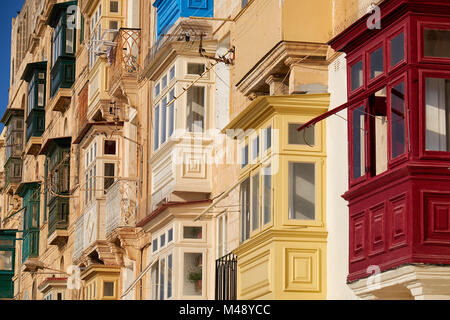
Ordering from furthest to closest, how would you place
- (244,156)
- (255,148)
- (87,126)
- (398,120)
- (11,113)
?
(11,113) < (87,126) < (244,156) < (255,148) < (398,120)

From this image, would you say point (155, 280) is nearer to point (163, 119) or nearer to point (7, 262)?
point (163, 119)

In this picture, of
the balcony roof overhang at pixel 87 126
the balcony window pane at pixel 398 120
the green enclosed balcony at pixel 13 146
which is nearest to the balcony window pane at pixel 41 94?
the green enclosed balcony at pixel 13 146

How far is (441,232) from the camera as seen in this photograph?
16078 mm

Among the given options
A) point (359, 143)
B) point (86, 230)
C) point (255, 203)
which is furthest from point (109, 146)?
point (359, 143)

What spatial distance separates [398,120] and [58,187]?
25.4m

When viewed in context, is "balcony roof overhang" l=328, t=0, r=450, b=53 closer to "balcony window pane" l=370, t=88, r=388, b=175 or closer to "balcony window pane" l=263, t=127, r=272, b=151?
"balcony window pane" l=370, t=88, r=388, b=175

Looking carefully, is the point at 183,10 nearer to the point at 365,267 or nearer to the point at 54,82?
the point at 365,267

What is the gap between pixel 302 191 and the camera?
20047 mm

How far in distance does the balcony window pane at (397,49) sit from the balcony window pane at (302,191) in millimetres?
3309

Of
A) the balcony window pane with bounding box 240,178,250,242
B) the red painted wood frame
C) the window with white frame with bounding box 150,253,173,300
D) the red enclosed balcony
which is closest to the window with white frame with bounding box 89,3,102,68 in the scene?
the window with white frame with bounding box 150,253,173,300

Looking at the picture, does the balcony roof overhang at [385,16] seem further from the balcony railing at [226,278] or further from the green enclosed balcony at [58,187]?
the green enclosed balcony at [58,187]

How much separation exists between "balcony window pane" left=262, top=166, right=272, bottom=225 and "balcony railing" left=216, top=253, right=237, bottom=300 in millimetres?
2484

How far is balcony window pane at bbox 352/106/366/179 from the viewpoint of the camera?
18.0m

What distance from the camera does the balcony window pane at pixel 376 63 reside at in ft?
57.7
